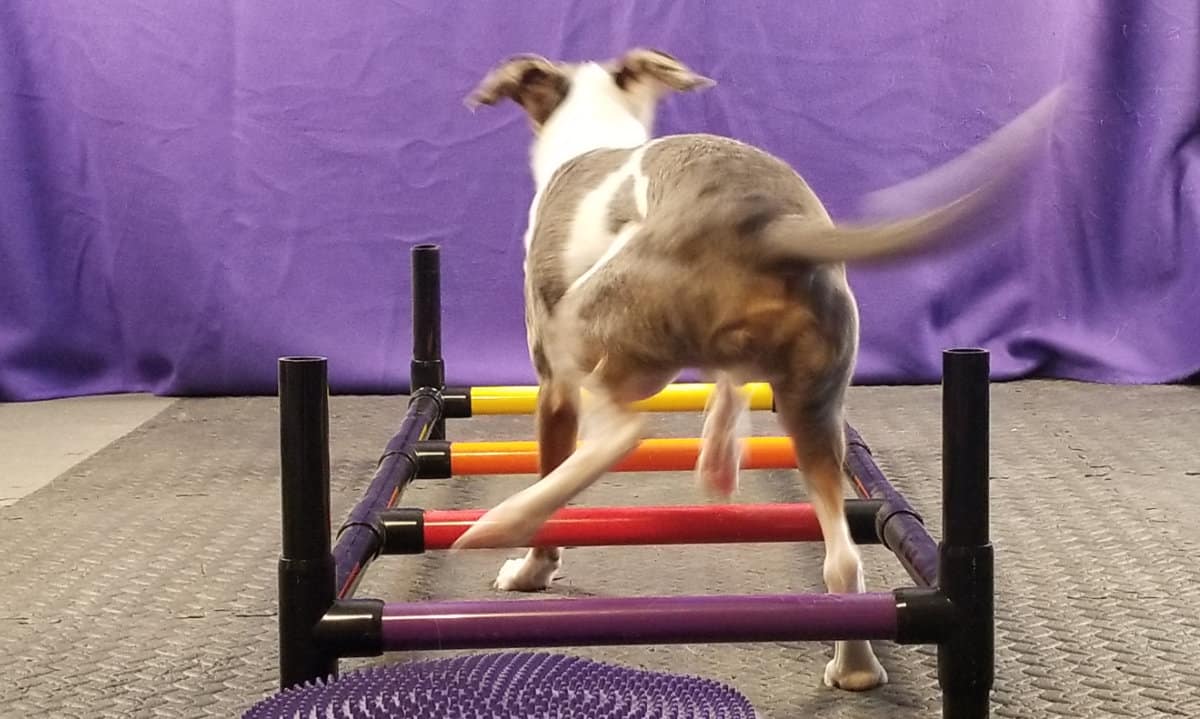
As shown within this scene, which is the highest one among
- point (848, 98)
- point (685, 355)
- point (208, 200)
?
point (848, 98)

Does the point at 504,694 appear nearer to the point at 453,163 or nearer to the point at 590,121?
the point at 590,121

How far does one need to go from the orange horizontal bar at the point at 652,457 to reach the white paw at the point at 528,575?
13cm

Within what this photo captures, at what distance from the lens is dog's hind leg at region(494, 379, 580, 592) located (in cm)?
147

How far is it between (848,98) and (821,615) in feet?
6.79

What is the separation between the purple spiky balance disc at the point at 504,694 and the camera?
1.00 m

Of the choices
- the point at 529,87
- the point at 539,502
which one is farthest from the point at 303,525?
the point at 529,87

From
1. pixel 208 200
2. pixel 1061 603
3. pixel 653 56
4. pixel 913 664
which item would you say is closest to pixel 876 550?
pixel 1061 603

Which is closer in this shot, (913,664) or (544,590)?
(913,664)

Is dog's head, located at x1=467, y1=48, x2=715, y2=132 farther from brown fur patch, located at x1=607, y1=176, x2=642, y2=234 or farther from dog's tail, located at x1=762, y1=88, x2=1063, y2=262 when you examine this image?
dog's tail, located at x1=762, y1=88, x2=1063, y2=262

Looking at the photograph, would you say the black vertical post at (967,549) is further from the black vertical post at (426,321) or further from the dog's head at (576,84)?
the black vertical post at (426,321)

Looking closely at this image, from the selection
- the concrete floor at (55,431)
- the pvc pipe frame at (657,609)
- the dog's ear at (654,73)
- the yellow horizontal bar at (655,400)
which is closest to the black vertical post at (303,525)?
the pvc pipe frame at (657,609)

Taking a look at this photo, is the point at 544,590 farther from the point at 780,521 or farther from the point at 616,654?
the point at 780,521

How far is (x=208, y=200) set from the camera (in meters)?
2.95

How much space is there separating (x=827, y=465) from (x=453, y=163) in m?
1.94
